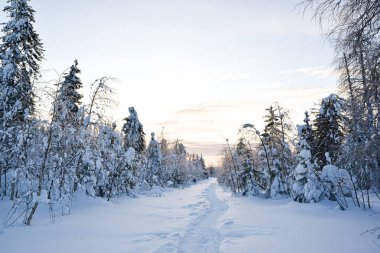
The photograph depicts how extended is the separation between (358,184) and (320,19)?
16607mm

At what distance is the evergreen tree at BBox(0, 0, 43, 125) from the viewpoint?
63.3ft

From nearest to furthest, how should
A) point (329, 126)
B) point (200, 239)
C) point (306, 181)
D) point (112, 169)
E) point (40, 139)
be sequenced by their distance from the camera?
point (200, 239)
point (40, 139)
point (306, 181)
point (329, 126)
point (112, 169)

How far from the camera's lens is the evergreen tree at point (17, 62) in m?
19.3

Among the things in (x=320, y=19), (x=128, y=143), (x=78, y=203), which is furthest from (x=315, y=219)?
(x=128, y=143)

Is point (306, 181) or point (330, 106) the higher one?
point (330, 106)

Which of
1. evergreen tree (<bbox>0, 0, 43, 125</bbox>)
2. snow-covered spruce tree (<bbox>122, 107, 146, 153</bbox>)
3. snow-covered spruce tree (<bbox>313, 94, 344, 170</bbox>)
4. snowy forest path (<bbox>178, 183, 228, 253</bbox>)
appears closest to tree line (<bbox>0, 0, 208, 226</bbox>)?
evergreen tree (<bbox>0, 0, 43, 125</bbox>)

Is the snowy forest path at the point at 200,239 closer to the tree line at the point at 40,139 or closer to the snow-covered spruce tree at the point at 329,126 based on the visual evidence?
the tree line at the point at 40,139

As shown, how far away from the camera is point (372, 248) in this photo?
8.34 metres

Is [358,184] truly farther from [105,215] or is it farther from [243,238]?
[105,215]

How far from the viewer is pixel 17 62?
20.2m

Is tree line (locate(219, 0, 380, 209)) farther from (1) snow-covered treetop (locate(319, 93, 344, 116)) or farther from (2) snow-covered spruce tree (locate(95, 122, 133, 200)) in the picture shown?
(2) snow-covered spruce tree (locate(95, 122, 133, 200))

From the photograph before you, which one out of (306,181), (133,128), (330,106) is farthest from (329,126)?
(133,128)

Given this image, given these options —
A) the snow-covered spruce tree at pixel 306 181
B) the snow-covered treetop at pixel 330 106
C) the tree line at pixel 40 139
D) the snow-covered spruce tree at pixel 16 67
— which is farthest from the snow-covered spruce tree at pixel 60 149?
the snow-covered treetop at pixel 330 106

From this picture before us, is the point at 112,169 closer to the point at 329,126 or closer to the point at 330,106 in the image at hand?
the point at 329,126
